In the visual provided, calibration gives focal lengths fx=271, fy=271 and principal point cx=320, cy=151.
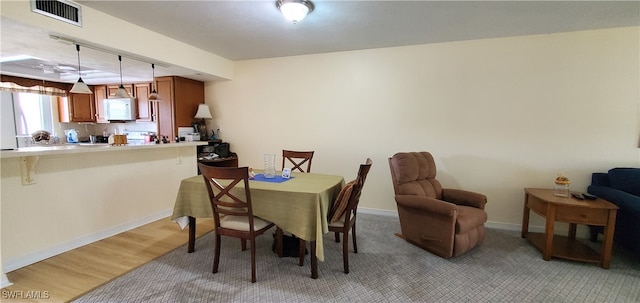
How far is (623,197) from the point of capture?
2510mm

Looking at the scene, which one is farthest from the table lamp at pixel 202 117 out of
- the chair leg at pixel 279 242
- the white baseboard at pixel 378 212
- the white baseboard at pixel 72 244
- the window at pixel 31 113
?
the window at pixel 31 113

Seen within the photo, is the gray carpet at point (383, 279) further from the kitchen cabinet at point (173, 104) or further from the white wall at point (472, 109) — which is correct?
the kitchen cabinet at point (173, 104)

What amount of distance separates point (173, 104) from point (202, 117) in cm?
48

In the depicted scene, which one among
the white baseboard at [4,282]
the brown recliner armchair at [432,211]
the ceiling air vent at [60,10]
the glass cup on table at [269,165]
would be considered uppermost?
the ceiling air vent at [60,10]

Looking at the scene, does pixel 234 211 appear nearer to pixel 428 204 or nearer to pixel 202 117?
pixel 428 204

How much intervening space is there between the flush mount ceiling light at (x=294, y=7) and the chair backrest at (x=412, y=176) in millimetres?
1712

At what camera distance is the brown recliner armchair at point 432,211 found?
254 cm

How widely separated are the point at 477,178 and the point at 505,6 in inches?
79.4

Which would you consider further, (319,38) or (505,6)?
(319,38)

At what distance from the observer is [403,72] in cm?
374

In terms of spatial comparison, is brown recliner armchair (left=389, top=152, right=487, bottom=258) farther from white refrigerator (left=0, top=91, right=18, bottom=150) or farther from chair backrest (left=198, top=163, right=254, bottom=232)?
white refrigerator (left=0, top=91, right=18, bottom=150)

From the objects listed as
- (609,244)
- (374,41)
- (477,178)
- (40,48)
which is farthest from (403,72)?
(40,48)

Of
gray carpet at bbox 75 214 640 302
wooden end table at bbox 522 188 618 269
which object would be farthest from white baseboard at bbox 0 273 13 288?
wooden end table at bbox 522 188 618 269

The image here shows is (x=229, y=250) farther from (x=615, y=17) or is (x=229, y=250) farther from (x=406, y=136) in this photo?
(x=615, y=17)
